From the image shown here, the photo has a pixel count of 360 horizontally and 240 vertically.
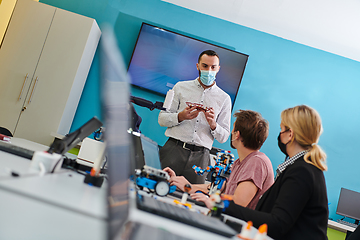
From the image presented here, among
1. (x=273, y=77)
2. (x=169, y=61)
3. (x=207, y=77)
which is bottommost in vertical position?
(x=207, y=77)

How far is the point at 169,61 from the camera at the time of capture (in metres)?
3.66

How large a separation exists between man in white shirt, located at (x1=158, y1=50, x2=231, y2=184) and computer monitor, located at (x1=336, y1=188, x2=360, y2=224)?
217cm

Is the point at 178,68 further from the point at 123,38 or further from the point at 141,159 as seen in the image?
the point at 141,159

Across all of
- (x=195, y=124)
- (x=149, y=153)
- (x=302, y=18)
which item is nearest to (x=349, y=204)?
(x=302, y=18)

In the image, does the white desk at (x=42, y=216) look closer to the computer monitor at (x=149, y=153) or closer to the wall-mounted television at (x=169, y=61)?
the computer monitor at (x=149, y=153)

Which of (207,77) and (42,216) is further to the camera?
(207,77)

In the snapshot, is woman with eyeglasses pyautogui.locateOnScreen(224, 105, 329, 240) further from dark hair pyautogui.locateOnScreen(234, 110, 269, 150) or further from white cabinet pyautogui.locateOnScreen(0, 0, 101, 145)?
white cabinet pyautogui.locateOnScreen(0, 0, 101, 145)

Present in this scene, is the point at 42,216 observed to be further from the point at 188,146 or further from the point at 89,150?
the point at 188,146

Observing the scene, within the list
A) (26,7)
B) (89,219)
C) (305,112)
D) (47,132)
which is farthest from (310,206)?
(26,7)

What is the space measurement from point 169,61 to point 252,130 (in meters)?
→ 2.18

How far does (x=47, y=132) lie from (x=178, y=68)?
1763mm

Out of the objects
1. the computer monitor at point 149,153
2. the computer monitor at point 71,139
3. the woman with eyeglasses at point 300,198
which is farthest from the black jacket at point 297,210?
the computer monitor at point 71,139

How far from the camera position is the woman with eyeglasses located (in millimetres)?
1108

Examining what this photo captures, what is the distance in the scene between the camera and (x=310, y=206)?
119cm
